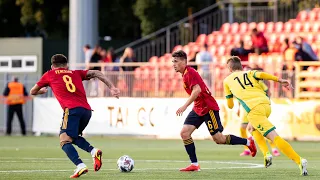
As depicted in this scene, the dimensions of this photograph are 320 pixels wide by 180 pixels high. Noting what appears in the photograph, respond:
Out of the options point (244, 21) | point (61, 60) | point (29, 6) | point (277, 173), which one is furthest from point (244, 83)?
point (29, 6)

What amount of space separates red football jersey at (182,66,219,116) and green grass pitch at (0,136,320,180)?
39.5 inches

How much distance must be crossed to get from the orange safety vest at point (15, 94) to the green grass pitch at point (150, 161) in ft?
12.7

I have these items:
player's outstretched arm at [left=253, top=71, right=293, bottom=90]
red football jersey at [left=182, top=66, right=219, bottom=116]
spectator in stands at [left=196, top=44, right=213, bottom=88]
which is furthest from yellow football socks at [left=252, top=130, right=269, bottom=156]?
spectator in stands at [left=196, top=44, right=213, bottom=88]

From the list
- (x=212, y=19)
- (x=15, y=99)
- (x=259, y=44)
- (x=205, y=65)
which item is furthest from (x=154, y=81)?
(x=212, y=19)

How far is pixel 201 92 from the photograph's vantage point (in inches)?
597

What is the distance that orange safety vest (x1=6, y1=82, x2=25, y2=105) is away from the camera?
1224 inches

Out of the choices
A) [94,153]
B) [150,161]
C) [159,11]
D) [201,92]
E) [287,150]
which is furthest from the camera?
[159,11]

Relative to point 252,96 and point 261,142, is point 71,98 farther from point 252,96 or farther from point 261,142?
point 261,142

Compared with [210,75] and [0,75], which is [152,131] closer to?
[210,75]

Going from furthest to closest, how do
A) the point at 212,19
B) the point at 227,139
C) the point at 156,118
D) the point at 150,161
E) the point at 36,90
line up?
the point at 212,19 < the point at 156,118 < the point at 150,161 < the point at 227,139 < the point at 36,90

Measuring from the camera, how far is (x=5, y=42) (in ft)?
117

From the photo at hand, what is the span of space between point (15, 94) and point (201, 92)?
17025mm

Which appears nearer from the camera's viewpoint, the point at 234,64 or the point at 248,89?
the point at 248,89

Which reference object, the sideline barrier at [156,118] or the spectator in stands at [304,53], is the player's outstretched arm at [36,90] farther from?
the spectator in stands at [304,53]
